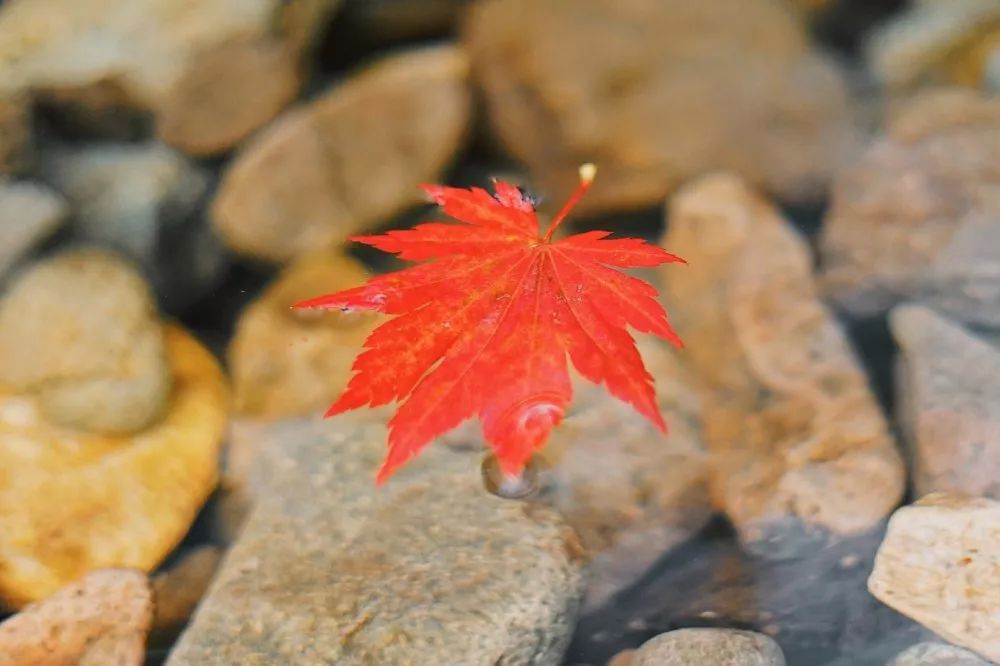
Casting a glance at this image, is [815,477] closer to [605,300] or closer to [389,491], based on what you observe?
[605,300]

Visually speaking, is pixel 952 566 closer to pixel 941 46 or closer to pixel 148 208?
pixel 941 46

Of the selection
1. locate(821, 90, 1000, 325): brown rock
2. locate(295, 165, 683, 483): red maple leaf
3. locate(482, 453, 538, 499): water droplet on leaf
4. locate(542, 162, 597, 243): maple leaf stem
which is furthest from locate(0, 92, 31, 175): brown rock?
locate(821, 90, 1000, 325): brown rock

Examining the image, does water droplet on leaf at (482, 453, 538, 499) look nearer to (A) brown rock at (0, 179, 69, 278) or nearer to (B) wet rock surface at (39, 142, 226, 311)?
(B) wet rock surface at (39, 142, 226, 311)

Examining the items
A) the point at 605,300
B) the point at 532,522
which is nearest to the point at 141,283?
the point at 532,522

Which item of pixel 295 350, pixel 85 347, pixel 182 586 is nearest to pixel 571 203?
pixel 295 350

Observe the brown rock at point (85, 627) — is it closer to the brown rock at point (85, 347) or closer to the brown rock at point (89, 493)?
the brown rock at point (89, 493)
